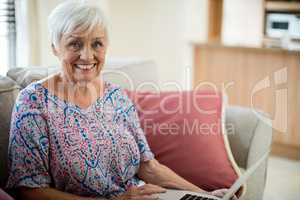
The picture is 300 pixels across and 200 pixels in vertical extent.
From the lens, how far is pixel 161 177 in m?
1.83

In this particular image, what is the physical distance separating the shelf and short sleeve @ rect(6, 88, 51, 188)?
3.19 metres

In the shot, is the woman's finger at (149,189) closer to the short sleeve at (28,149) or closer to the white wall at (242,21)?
the short sleeve at (28,149)

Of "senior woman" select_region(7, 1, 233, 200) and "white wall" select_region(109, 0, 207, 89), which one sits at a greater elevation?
"white wall" select_region(109, 0, 207, 89)

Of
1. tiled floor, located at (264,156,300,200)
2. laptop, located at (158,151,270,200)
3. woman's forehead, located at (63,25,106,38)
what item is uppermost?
woman's forehead, located at (63,25,106,38)

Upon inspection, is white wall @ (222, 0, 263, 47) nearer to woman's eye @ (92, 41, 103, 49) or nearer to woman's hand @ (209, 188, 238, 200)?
woman's hand @ (209, 188, 238, 200)

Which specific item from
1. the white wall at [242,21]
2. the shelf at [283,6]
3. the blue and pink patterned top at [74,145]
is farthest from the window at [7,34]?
the shelf at [283,6]

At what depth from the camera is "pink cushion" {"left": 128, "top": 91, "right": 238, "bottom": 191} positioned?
6.48 feet

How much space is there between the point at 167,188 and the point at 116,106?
1.15 feet

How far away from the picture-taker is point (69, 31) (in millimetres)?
1614

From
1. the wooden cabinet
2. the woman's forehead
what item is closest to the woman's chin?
the woman's forehead

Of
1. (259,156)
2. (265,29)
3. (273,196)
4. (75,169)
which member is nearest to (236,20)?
(265,29)

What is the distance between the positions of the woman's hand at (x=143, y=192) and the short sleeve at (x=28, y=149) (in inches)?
11.3

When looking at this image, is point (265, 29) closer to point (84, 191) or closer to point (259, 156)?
point (259, 156)

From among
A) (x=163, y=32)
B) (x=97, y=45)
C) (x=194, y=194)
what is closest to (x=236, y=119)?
(x=194, y=194)
